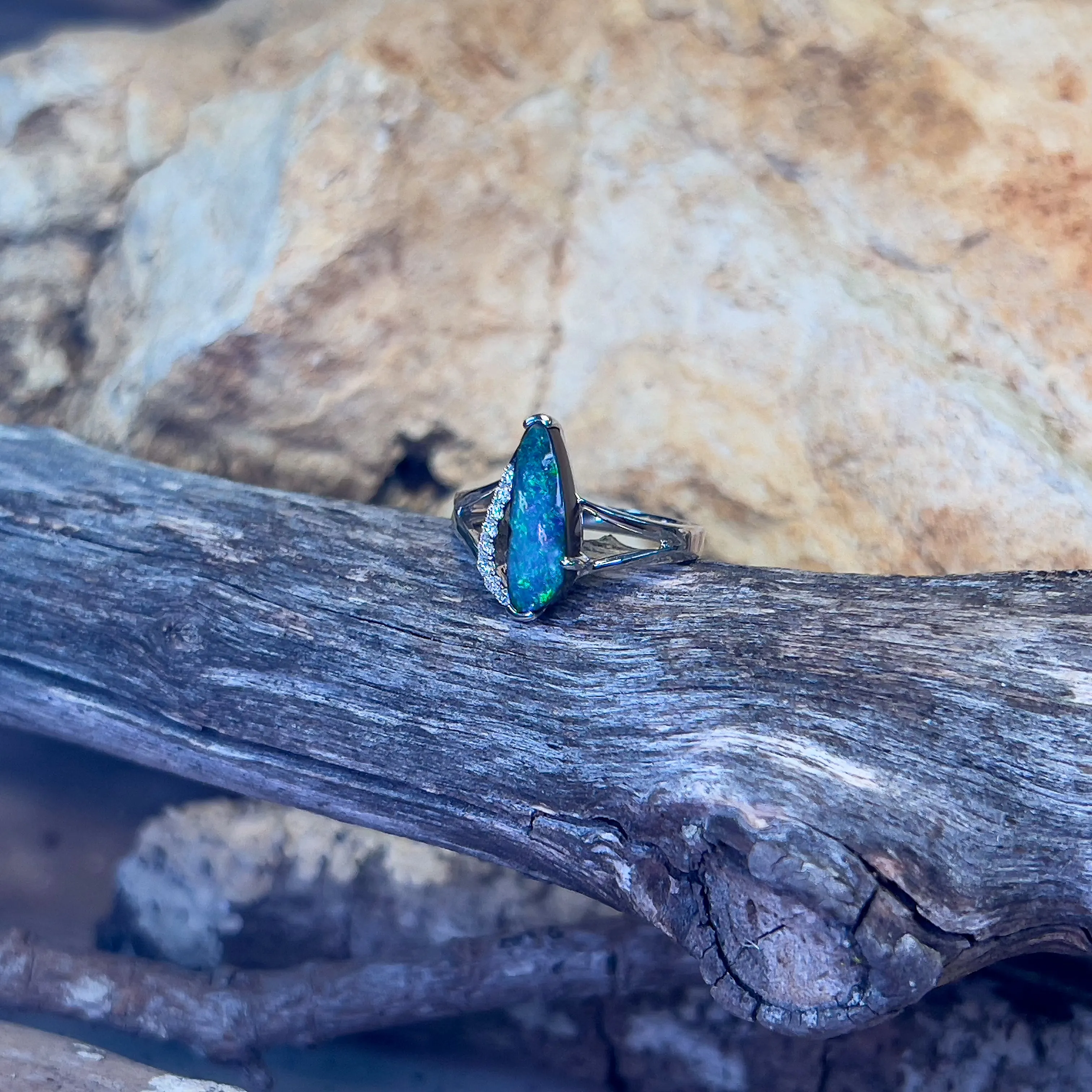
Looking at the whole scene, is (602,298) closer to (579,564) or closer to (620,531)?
(620,531)

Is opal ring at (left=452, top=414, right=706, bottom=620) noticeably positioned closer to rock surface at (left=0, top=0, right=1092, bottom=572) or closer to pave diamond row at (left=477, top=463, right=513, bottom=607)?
pave diamond row at (left=477, top=463, right=513, bottom=607)

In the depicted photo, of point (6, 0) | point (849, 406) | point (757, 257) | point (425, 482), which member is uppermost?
point (6, 0)

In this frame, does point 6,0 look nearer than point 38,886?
No

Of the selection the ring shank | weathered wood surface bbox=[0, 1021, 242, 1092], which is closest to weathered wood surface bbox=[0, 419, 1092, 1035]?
the ring shank

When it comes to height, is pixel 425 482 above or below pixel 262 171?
below

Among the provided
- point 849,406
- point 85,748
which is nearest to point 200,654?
point 85,748

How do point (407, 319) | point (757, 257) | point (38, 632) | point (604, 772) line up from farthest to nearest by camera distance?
point (407, 319) → point (757, 257) → point (38, 632) → point (604, 772)

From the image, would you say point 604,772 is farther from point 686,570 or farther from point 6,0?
point 6,0

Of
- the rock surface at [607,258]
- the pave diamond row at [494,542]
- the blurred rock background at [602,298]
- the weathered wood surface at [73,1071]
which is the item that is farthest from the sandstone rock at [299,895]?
Answer: the rock surface at [607,258]
